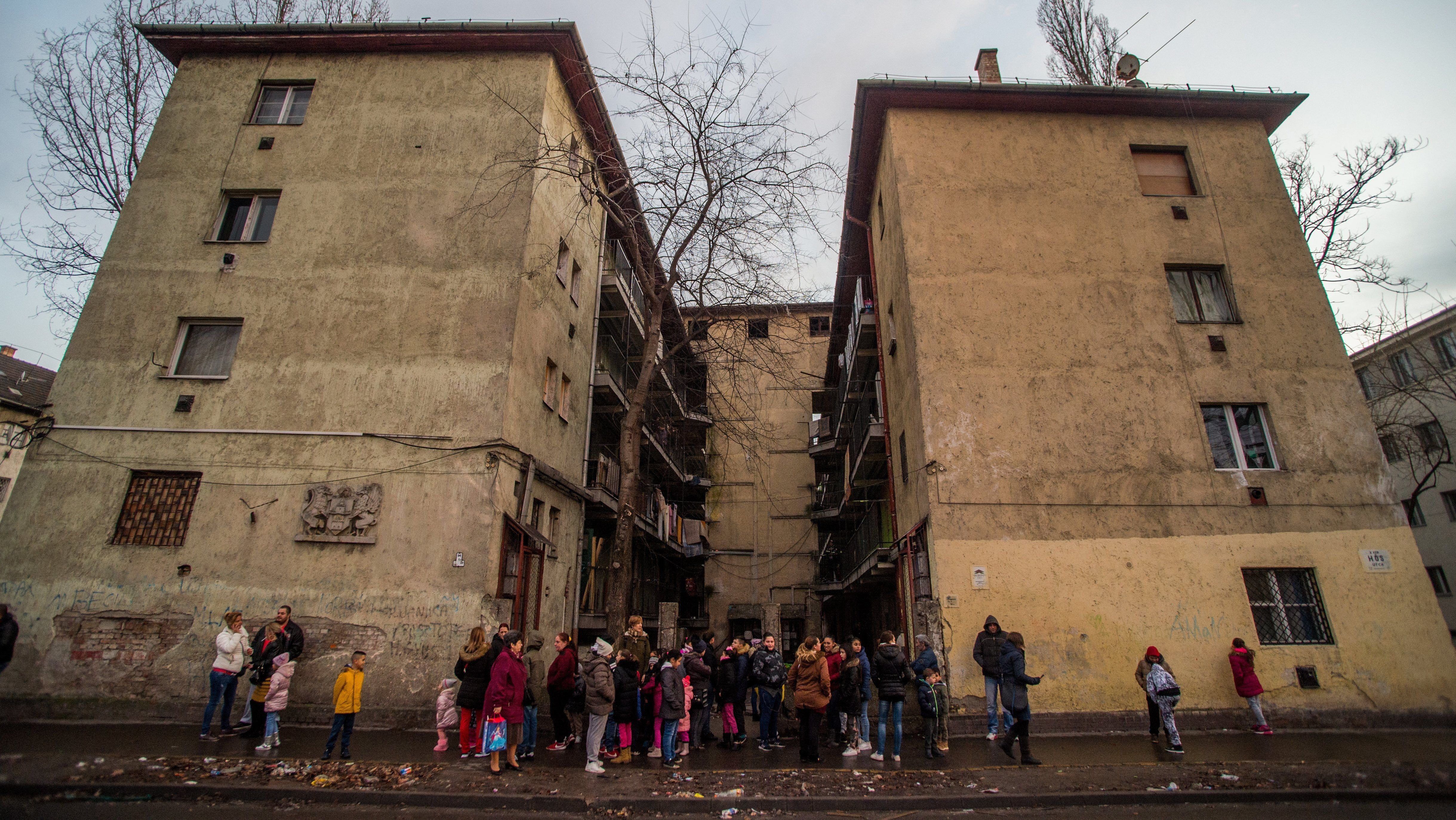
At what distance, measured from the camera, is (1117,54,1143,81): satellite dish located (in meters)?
15.5

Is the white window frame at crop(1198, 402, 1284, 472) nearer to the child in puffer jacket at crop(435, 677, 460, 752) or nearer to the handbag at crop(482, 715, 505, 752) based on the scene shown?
the handbag at crop(482, 715, 505, 752)

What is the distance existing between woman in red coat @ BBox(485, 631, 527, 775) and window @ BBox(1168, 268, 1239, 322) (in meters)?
13.6

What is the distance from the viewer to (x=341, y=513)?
1157cm

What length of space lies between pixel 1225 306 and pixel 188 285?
21.1 m

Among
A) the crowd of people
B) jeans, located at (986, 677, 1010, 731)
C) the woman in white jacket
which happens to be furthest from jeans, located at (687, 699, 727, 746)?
the woman in white jacket

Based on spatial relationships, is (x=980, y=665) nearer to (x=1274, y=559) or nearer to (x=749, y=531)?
(x=1274, y=559)

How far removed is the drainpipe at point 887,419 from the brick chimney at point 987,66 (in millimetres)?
4468

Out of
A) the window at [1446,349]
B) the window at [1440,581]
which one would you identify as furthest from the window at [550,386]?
the window at [1440,581]

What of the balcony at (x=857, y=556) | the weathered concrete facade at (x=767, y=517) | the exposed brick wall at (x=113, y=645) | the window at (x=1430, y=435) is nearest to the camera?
the exposed brick wall at (x=113, y=645)

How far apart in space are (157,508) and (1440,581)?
39.7m

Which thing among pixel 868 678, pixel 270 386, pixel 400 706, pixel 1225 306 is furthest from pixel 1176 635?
pixel 270 386

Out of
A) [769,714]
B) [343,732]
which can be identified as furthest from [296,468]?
[769,714]

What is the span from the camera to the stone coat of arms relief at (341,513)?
11477mm

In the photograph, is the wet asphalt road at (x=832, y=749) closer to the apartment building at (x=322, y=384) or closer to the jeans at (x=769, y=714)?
the jeans at (x=769, y=714)
